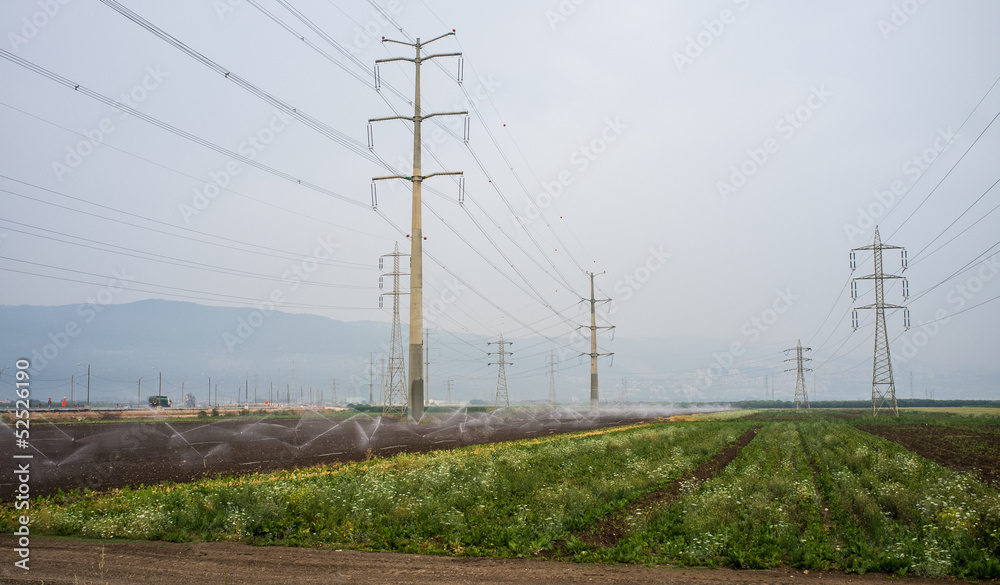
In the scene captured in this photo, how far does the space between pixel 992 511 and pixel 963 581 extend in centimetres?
412

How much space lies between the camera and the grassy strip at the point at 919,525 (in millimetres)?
13062

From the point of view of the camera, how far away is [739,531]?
1584 centimetres

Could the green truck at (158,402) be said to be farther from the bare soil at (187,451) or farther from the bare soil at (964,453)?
the bare soil at (964,453)

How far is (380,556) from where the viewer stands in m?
14.4

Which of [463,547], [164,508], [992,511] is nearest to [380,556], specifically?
[463,547]

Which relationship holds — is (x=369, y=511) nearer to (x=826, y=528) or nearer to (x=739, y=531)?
(x=739, y=531)

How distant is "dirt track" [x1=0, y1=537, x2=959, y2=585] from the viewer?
40.6 feet

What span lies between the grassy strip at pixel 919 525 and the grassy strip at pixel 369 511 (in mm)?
6013

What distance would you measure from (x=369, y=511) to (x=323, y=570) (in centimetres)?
469


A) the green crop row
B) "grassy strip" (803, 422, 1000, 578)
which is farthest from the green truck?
"grassy strip" (803, 422, 1000, 578)

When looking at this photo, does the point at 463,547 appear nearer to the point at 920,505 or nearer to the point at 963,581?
the point at 963,581

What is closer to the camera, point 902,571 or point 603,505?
point 902,571

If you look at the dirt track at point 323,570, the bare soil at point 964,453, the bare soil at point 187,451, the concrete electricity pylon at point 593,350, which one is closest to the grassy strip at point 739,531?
the dirt track at point 323,570

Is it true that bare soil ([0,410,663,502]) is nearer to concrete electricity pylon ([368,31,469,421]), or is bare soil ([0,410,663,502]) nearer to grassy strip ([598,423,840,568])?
concrete electricity pylon ([368,31,469,421])
